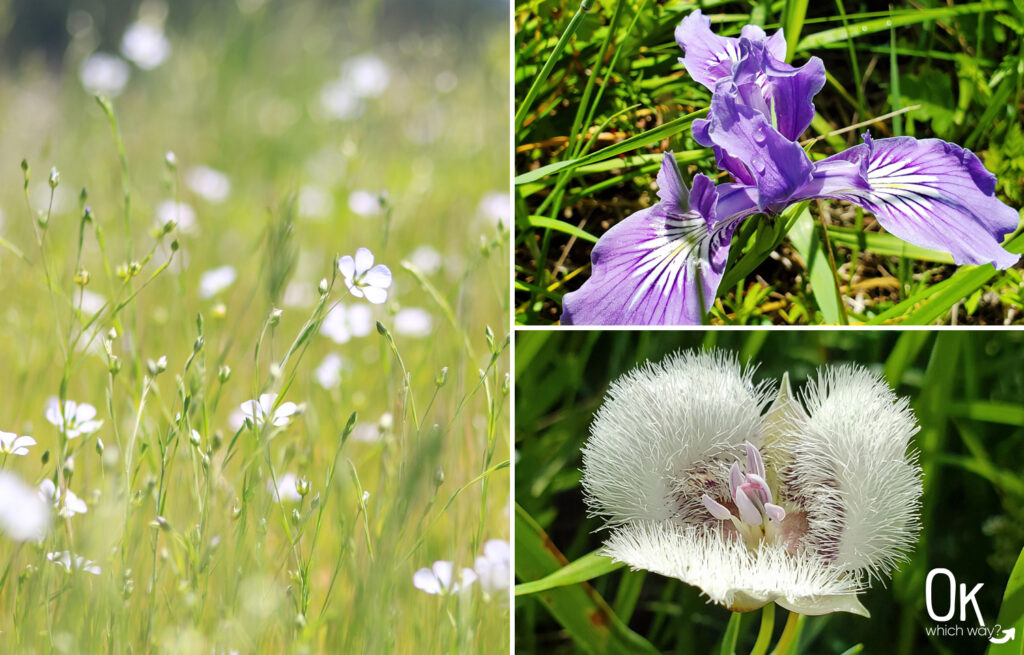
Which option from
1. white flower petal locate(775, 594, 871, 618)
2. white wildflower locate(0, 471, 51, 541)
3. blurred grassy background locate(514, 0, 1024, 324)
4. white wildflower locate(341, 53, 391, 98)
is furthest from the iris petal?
white wildflower locate(341, 53, 391, 98)

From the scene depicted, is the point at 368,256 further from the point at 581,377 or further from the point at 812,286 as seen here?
the point at 812,286

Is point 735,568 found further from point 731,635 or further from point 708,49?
point 708,49

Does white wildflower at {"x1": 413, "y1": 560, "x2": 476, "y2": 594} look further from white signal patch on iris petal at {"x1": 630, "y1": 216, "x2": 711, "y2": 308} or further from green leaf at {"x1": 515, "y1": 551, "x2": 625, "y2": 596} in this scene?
white signal patch on iris petal at {"x1": 630, "y1": 216, "x2": 711, "y2": 308}

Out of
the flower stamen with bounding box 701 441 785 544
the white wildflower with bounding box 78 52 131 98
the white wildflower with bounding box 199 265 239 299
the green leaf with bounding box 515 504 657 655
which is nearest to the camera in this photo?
the flower stamen with bounding box 701 441 785 544

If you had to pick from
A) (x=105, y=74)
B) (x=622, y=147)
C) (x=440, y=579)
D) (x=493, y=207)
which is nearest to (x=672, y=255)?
(x=622, y=147)

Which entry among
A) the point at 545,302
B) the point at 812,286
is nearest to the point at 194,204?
the point at 545,302

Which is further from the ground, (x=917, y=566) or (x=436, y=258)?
(x=436, y=258)
